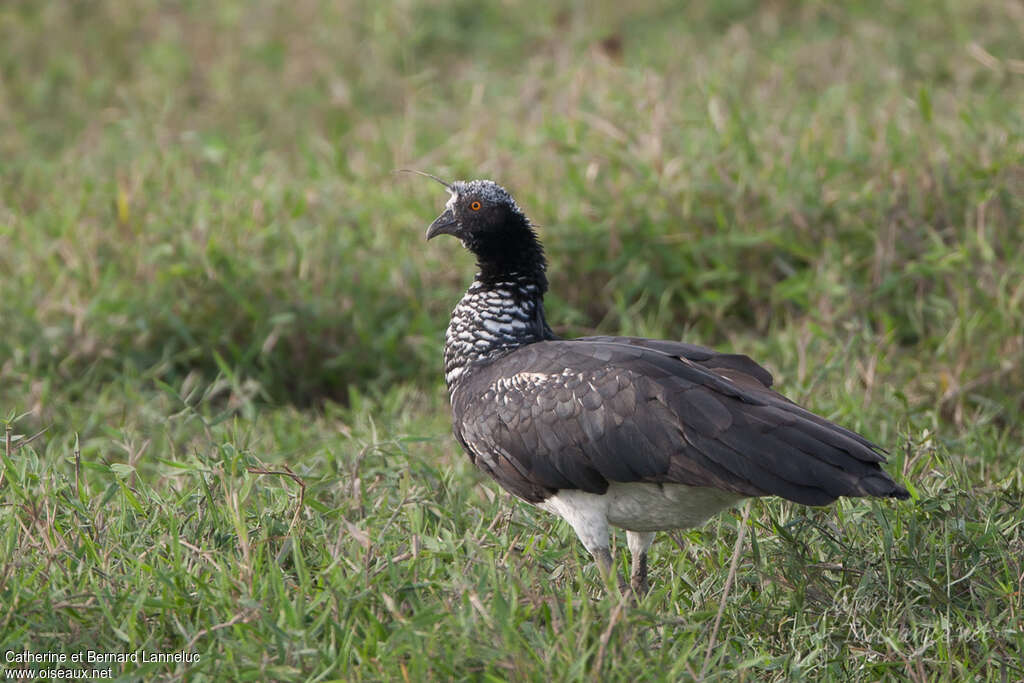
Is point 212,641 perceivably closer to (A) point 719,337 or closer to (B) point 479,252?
(B) point 479,252

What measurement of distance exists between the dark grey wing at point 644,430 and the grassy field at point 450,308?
0.29 metres

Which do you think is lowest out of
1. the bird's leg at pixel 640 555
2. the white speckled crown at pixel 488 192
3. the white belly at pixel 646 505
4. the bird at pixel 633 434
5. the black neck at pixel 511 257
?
the bird's leg at pixel 640 555

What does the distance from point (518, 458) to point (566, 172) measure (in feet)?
9.55

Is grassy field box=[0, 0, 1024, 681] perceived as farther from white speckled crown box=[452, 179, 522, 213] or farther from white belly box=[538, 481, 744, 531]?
white speckled crown box=[452, 179, 522, 213]

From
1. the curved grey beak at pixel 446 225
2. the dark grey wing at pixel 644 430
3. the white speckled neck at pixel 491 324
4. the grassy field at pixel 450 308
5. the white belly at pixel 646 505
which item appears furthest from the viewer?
the curved grey beak at pixel 446 225

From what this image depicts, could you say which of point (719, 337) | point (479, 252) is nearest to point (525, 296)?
point (479, 252)

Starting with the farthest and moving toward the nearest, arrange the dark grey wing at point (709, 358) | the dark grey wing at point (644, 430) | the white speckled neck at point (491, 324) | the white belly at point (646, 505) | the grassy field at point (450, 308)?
the white speckled neck at point (491, 324)
the dark grey wing at point (709, 358)
the white belly at point (646, 505)
the dark grey wing at point (644, 430)
the grassy field at point (450, 308)

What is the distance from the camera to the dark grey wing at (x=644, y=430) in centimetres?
349

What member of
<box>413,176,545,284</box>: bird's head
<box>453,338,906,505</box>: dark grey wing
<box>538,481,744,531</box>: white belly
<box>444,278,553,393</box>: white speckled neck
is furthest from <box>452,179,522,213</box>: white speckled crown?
<box>538,481,744,531</box>: white belly

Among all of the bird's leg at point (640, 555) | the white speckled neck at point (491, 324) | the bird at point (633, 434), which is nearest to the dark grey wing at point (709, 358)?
the bird at point (633, 434)

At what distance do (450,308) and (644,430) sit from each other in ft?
8.47

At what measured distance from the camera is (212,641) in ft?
10.5

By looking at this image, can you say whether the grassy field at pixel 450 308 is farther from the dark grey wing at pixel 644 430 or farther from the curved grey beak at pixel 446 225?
the curved grey beak at pixel 446 225

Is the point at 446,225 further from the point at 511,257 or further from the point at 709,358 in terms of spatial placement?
the point at 709,358
